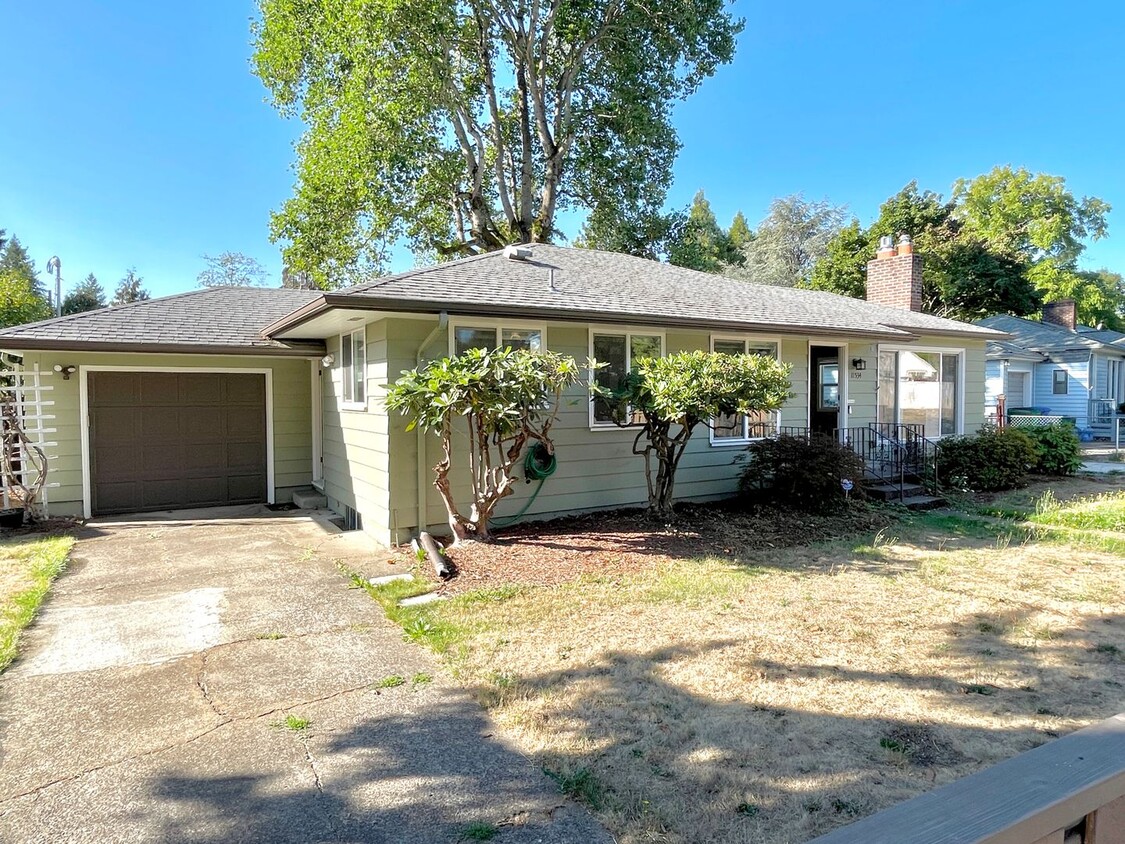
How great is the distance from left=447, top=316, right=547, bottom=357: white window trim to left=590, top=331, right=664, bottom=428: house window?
28.7 inches

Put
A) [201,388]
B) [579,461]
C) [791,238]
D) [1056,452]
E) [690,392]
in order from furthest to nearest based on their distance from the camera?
[791,238], [1056,452], [201,388], [579,461], [690,392]

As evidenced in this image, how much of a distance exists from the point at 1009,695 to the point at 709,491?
572cm

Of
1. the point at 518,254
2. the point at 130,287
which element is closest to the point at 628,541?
the point at 518,254

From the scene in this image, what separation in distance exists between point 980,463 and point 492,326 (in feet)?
29.6

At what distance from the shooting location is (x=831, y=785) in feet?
8.70

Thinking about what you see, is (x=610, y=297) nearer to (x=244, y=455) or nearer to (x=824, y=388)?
(x=824, y=388)

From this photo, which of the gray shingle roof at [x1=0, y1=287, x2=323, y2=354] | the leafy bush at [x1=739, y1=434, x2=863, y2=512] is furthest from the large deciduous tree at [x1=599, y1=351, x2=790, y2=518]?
the gray shingle roof at [x1=0, y1=287, x2=323, y2=354]

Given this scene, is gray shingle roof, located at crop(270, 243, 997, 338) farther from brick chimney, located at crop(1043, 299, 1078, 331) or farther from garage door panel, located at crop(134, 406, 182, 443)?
brick chimney, located at crop(1043, 299, 1078, 331)

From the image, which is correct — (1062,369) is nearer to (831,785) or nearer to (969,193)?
(969,193)

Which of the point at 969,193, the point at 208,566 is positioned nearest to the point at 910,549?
the point at 208,566

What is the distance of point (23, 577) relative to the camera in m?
5.84

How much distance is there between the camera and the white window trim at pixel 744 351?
9.12 meters

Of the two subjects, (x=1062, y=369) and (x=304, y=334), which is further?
(x=1062, y=369)

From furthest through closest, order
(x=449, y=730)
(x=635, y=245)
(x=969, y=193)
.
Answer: (x=969, y=193) < (x=635, y=245) < (x=449, y=730)
